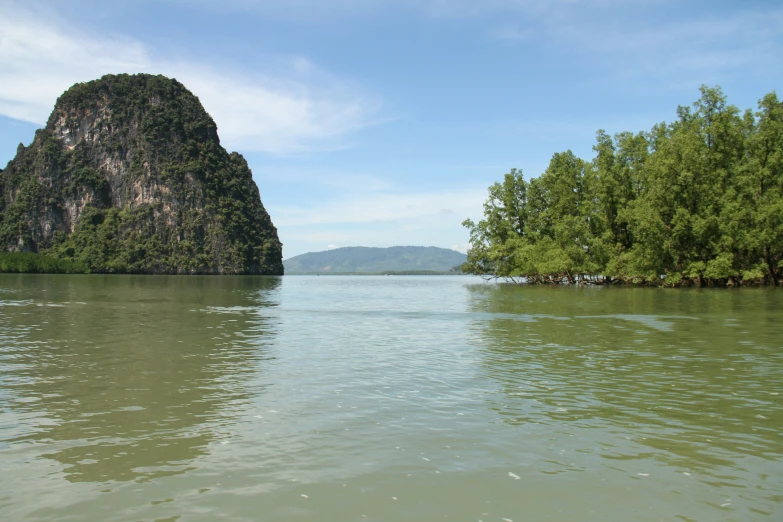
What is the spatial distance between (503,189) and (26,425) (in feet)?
336

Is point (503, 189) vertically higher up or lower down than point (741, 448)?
higher up

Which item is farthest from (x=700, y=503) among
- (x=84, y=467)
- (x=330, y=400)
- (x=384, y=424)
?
(x=84, y=467)

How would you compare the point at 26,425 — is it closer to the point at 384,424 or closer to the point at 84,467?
the point at 84,467

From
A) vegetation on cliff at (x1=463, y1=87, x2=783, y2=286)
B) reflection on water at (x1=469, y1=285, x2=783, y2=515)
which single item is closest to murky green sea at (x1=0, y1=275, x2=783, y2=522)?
reflection on water at (x1=469, y1=285, x2=783, y2=515)

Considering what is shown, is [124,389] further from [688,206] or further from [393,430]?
[688,206]

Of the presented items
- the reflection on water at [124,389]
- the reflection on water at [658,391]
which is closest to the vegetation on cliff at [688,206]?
the reflection on water at [658,391]

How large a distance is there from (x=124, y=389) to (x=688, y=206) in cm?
7394

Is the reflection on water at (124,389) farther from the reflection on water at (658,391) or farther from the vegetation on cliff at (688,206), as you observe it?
the vegetation on cliff at (688,206)

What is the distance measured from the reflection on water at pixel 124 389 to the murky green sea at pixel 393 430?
0.07m

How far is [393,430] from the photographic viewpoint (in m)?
11.0

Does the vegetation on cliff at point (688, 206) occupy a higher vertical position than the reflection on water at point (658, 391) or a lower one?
higher

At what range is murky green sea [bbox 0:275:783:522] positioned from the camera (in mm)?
7754

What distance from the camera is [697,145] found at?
71.5 metres

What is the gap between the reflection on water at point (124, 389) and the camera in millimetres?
9742
